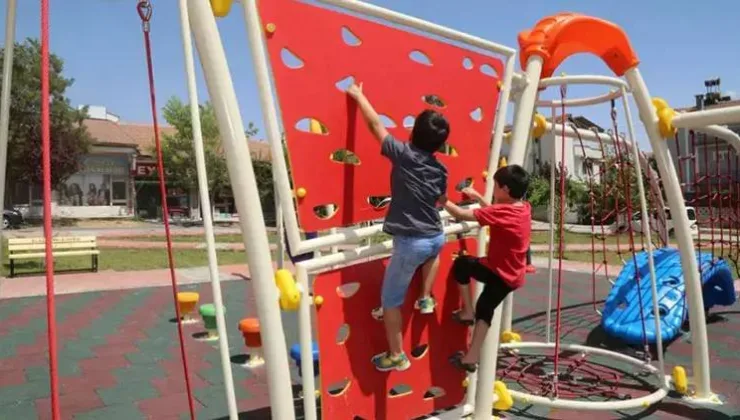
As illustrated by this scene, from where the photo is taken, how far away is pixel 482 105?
3588 millimetres

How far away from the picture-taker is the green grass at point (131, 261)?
43.7 feet

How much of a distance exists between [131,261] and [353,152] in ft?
45.3

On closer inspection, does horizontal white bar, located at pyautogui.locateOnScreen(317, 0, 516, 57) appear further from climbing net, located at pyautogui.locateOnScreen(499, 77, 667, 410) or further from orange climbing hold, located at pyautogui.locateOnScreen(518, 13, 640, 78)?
climbing net, located at pyautogui.locateOnScreen(499, 77, 667, 410)

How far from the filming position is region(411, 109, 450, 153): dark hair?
289cm

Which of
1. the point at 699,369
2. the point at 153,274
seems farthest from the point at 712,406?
the point at 153,274

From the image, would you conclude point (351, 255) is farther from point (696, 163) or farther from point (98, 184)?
point (98, 184)

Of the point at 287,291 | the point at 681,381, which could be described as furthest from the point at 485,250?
the point at 681,381

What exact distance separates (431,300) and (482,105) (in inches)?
48.6

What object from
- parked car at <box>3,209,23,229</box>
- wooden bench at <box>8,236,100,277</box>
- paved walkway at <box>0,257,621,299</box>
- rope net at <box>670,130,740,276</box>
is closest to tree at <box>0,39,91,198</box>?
parked car at <box>3,209,23,229</box>

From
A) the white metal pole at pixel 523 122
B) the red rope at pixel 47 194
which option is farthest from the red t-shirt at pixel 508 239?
the red rope at pixel 47 194

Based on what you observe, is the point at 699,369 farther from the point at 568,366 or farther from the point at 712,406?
the point at 568,366

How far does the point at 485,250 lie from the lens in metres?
3.73

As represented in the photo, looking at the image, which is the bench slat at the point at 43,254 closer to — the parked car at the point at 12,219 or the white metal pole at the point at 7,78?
the white metal pole at the point at 7,78

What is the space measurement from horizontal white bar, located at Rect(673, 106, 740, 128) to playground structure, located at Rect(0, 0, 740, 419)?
0.06ft
